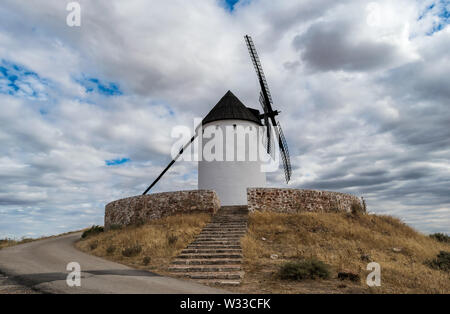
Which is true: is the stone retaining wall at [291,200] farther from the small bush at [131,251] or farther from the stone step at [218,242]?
the small bush at [131,251]

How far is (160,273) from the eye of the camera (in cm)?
918

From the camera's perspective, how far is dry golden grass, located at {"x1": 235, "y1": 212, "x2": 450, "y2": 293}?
7.82 meters

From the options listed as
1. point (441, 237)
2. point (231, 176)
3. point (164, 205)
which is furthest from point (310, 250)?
point (441, 237)

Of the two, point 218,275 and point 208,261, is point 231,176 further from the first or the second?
point 218,275

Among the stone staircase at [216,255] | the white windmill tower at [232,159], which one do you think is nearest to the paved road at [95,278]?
the stone staircase at [216,255]

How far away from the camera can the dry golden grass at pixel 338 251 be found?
7.82m

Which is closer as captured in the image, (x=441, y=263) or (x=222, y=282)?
(x=222, y=282)

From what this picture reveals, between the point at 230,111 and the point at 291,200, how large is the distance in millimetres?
8600

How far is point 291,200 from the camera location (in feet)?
56.7

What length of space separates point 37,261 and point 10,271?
1.72 m

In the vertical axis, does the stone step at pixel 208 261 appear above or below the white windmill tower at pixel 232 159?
below
